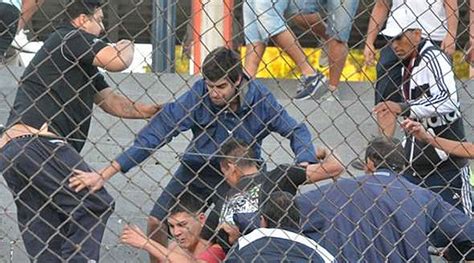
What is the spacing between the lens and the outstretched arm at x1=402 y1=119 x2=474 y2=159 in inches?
237

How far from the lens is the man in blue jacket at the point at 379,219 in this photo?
5574 millimetres

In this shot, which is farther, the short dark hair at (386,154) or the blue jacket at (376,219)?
the short dark hair at (386,154)

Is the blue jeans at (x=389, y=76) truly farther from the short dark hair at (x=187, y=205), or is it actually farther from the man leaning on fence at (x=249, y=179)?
the short dark hair at (x=187, y=205)

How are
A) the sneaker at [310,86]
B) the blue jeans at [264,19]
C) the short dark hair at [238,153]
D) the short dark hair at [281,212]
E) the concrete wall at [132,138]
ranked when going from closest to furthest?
the short dark hair at [281,212]
the short dark hair at [238,153]
the concrete wall at [132,138]
the blue jeans at [264,19]
the sneaker at [310,86]

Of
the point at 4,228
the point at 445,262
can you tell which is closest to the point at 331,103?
the point at 445,262

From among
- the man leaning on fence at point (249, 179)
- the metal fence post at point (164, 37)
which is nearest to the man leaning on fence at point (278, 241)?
the man leaning on fence at point (249, 179)

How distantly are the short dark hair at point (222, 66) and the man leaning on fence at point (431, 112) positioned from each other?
1.01 m

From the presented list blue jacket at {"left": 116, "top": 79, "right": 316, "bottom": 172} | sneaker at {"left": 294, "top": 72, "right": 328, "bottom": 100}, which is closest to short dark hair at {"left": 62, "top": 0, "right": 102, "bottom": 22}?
blue jacket at {"left": 116, "top": 79, "right": 316, "bottom": 172}

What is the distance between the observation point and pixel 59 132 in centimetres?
583

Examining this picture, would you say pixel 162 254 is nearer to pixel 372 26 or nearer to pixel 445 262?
pixel 445 262

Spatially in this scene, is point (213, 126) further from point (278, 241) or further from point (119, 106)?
point (278, 241)

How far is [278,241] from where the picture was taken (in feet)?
16.6

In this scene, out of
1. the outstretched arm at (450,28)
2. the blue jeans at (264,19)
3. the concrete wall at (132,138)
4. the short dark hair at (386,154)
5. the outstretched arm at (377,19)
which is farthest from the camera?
the blue jeans at (264,19)

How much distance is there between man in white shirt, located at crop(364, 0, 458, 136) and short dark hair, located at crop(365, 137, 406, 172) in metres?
0.58
